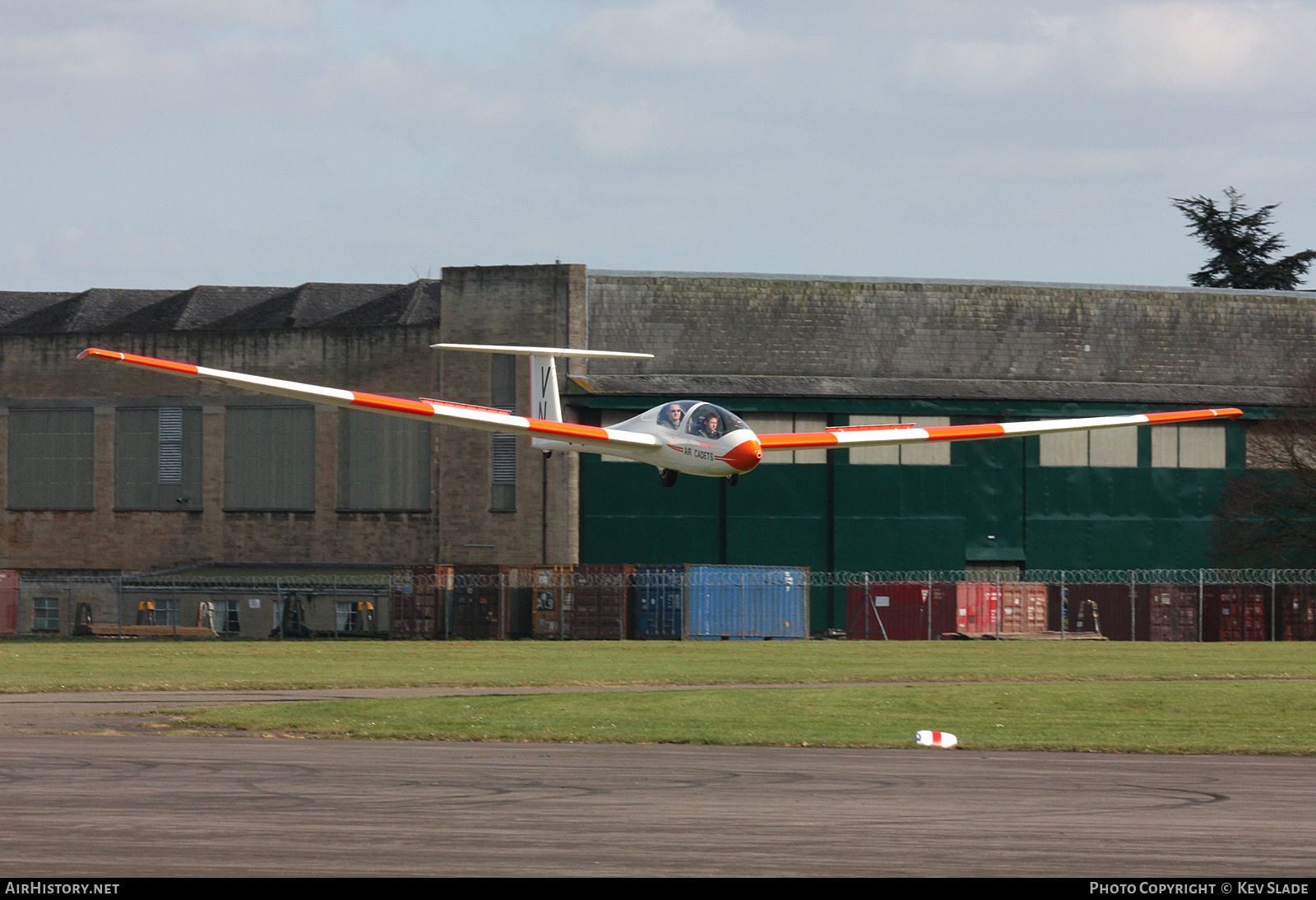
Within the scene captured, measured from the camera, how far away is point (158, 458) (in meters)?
65.1

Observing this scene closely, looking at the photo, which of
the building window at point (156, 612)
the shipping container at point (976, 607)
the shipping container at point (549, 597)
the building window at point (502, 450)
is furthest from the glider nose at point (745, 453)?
the building window at point (156, 612)

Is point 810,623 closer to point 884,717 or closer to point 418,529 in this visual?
point 418,529

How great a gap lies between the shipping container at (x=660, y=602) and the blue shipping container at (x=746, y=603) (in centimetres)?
31

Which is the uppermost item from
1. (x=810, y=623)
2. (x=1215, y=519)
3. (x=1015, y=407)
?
(x=1015, y=407)

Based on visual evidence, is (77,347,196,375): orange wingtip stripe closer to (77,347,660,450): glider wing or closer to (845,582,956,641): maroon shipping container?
(77,347,660,450): glider wing

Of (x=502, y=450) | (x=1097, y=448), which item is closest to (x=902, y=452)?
(x=1097, y=448)

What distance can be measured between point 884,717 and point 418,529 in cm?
4062

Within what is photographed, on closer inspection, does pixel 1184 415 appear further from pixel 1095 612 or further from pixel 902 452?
pixel 902 452

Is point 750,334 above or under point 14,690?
above

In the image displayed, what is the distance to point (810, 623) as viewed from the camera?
60.6 meters

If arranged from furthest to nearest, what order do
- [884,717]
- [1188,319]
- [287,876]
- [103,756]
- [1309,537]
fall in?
[1188,319] < [1309,537] < [884,717] < [103,756] < [287,876]

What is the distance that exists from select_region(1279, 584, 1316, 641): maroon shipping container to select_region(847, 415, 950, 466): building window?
1399 cm

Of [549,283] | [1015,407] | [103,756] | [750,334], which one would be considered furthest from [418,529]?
[103,756]

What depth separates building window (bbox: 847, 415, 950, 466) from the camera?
6134cm
